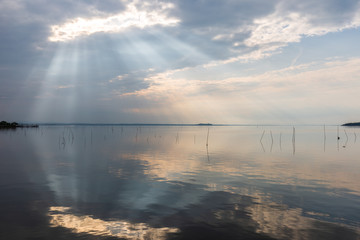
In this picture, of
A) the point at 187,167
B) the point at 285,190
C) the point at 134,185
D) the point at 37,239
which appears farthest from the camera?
the point at 187,167

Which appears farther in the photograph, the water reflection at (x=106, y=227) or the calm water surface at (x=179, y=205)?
the calm water surface at (x=179, y=205)

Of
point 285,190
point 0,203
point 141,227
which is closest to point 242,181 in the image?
point 285,190

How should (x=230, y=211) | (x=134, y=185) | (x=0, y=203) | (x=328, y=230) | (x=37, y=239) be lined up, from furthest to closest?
(x=134, y=185) → (x=0, y=203) → (x=230, y=211) → (x=328, y=230) → (x=37, y=239)

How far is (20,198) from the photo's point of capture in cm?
1199

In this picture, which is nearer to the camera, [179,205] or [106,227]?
[106,227]

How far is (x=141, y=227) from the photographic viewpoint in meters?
8.63

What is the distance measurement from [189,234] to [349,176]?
15485mm

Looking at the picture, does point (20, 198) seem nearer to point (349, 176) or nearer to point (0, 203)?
point (0, 203)

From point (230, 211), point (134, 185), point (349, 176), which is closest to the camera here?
point (230, 211)

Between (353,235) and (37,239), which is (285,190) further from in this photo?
(37,239)

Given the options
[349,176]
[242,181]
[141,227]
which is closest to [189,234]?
[141,227]

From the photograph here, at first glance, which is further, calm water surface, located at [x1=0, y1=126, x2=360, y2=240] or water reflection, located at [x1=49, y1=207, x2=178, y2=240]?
calm water surface, located at [x1=0, y1=126, x2=360, y2=240]

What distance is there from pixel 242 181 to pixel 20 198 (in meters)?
12.6

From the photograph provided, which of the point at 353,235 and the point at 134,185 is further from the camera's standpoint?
the point at 134,185
